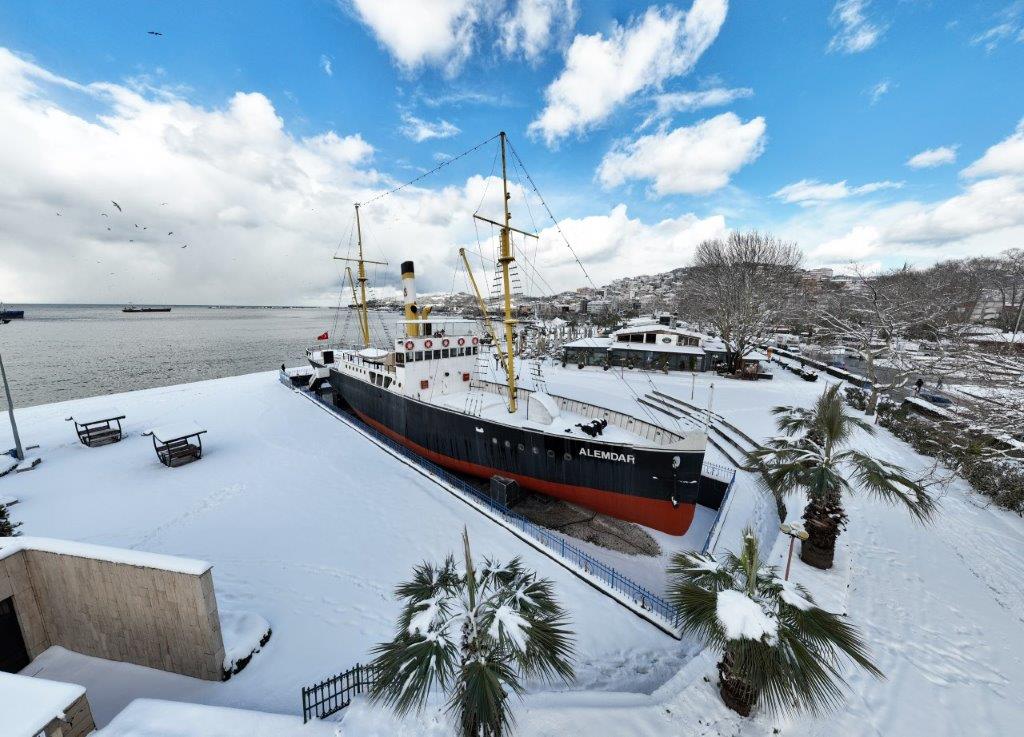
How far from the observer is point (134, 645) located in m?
6.71

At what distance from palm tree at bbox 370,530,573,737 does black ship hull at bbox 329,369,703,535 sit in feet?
28.4

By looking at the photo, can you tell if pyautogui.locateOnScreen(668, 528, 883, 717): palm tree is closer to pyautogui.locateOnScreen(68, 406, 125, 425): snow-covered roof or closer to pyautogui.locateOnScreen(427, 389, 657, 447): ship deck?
pyautogui.locateOnScreen(427, 389, 657, 447): ship deck

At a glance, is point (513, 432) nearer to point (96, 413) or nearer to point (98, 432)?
point (98, 432)

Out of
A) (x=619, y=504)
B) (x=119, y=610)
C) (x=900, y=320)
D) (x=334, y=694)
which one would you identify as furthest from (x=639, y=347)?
(x=119, y=610)

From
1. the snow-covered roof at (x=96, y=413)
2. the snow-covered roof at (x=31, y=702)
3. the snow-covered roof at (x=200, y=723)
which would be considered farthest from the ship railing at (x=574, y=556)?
the snow-covered roof at (x=96, y=413)

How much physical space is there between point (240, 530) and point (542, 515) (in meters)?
10.4

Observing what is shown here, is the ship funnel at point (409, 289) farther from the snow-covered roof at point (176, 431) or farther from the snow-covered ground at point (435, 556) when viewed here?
the snow-covered roof at point (176, 431)

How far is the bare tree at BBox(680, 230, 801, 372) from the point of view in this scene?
106ft

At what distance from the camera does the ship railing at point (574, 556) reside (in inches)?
341

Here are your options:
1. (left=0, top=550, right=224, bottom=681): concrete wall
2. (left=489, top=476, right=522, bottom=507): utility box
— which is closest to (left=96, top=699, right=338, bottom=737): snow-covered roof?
(left=0, top=550, right=224, bottom=681): concrete wall

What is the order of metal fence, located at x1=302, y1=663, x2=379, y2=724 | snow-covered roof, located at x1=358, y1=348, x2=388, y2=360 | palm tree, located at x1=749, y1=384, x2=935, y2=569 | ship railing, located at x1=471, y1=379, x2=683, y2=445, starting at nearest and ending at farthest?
1. metal fence, located at x1=302, y1=663, x2=379, y2=724
2. palm tree, located at x1=749, y1=384, x2=935, y2=569
3. ship railing, located at x1=471, y1=379, x2=683, y2=445
4. snow-covered roof, located at x1=358, y1=348, x2=388, y2=360

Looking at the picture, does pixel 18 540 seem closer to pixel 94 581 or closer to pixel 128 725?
pixel 94 581

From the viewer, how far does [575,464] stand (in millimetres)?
13438

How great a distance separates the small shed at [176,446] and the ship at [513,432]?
27.7 feet
